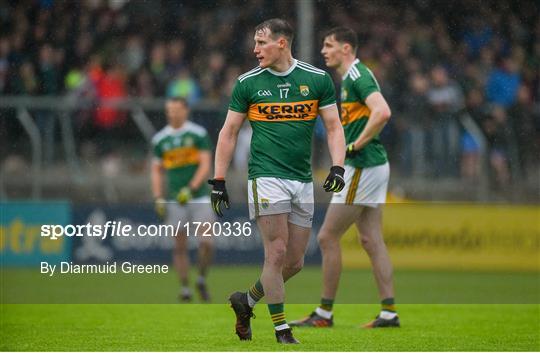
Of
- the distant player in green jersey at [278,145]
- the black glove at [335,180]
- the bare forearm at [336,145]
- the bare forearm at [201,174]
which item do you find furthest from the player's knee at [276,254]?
the bare forearm at [201,174]

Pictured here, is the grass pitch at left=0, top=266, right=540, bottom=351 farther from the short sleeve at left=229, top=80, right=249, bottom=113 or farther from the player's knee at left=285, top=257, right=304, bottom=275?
the short sleeve at left=229, top=80, right=249, bottom=113

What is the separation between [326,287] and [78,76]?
8511 millimetres

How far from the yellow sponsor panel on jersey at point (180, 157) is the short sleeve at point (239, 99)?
5787mm

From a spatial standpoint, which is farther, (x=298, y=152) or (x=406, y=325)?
(x=406, y=325)

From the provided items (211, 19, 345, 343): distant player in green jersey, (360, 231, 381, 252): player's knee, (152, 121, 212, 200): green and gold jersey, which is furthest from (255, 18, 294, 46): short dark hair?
(152, 121, 212, 200): green and gold jersey

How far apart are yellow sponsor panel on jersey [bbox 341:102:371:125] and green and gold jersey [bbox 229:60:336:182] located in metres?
1.74

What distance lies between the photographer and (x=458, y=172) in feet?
58.4

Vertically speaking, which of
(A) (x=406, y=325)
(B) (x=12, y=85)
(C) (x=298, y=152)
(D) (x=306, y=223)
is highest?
(B) (x=12, y=85)

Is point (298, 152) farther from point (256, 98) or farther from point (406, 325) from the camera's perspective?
point (406, 325)

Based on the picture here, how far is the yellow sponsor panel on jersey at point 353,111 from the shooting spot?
10.3 meters

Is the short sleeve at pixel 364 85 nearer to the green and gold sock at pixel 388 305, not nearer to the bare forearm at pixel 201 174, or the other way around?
the green and gold sock at pixel 388 305

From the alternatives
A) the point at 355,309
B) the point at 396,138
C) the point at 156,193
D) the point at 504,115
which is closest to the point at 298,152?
the point at 355,309

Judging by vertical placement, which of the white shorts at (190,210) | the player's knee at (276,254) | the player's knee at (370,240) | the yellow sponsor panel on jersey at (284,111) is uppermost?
the yellow sponsor panel on jersey at (284,111)

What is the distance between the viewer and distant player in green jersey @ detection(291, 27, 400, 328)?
10055 mm
